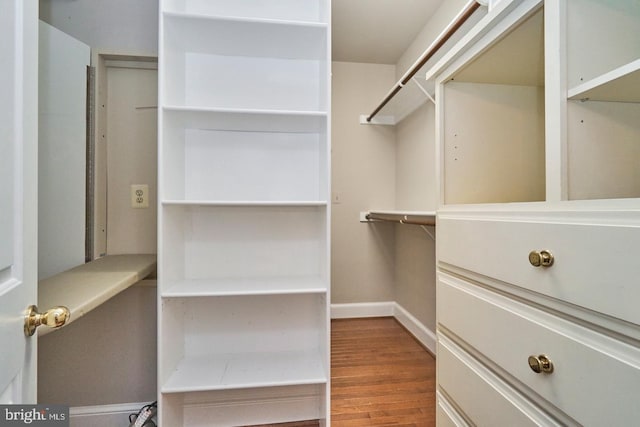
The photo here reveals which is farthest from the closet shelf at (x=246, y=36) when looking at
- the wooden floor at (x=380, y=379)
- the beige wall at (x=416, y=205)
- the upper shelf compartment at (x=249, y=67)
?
the wooden floor at (x=380, y=379)

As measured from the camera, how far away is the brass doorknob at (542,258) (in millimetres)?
548

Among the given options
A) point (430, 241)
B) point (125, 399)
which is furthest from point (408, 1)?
point (125, 399)

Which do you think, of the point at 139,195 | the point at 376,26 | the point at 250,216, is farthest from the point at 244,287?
the point at 376,26

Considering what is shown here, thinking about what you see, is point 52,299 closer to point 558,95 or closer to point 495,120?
point 558,95

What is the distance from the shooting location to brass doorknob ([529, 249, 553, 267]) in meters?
0.55

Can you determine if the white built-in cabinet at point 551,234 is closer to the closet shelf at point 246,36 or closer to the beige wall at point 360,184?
the closet shelf at point 246,36

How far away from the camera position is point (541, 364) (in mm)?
559

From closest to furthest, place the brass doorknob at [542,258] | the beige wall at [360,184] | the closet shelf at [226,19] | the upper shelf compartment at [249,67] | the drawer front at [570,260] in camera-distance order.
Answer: the drawer front at [570,260] < the brass doorknob at [542,258] < the closet shelf at [226,19] < the upper shelf compartment at [249,67] < the beige wall at [360,184]

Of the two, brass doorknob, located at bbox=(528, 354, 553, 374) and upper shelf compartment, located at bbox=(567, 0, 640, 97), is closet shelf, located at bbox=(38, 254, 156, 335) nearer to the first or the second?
brass doorknob, located at bbox=(528, 354, 553, 374)

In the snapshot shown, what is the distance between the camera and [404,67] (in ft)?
7.83

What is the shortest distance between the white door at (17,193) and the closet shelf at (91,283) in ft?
0.46

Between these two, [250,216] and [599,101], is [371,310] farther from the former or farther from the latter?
[599,101]

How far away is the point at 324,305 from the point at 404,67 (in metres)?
2.18

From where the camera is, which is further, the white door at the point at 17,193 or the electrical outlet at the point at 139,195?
the electrical outlet at the point at 139,195
